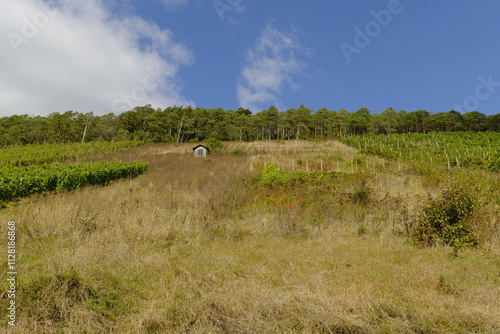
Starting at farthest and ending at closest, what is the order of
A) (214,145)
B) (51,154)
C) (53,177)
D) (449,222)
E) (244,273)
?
(214,145)
(51,154)
(53,177)
(449,222)
(244,273)

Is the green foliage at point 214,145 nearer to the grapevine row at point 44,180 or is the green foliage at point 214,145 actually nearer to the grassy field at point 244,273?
the grapevine row at point 44,180

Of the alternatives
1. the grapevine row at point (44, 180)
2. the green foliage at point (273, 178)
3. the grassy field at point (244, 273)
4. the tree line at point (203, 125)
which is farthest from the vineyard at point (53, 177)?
the tree line at point (203, 125)

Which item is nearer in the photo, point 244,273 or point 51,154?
point 244,273

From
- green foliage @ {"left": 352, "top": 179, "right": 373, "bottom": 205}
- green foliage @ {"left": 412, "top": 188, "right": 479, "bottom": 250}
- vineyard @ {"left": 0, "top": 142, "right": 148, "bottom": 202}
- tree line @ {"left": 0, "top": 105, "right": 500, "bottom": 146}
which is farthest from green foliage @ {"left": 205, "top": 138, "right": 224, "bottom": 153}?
green foliage @ {"left": 412, "top": 188, "right": 479, "bottom": 250}

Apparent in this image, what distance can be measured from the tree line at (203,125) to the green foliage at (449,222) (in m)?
57.7

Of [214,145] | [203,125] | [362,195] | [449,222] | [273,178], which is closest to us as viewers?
[449,222]

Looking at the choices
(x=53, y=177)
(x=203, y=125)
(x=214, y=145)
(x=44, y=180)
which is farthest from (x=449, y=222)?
(x=203, y=125)

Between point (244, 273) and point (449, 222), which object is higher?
point (449, 222)

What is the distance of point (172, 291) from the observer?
3473 mm

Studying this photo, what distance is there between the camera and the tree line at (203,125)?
207 feet

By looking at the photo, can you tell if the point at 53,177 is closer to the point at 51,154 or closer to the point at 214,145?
the point at 214,145

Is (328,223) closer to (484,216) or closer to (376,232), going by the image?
(376,232)

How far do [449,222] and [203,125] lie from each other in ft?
216

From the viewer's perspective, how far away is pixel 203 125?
67.8 m
